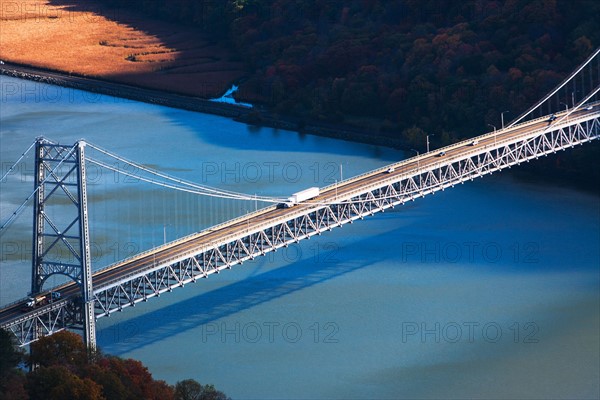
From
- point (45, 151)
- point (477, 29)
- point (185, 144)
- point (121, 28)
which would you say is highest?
point (121, 28)

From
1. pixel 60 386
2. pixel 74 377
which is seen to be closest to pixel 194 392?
pixel 74 377

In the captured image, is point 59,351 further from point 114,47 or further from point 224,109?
point 114,47

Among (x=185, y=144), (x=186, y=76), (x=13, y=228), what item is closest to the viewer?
(x=13, y=228)

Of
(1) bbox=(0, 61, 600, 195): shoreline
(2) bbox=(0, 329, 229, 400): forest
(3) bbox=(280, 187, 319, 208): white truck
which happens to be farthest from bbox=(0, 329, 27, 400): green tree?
(1) bbox=(0, 61, 600, 195): shoreline

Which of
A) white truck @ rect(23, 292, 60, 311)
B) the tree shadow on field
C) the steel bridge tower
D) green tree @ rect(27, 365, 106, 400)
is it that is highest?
the tree shadow on field

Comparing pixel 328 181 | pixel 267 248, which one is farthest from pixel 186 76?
pixel 267 248

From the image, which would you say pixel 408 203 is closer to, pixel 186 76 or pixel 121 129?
pixel 121 129

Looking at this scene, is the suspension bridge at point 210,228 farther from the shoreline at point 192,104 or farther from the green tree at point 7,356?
the shoreline at point 192,104

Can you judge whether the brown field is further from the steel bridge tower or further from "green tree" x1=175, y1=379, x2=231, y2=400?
"green tree" x1=175, y1=379, x2=231, y2=400
